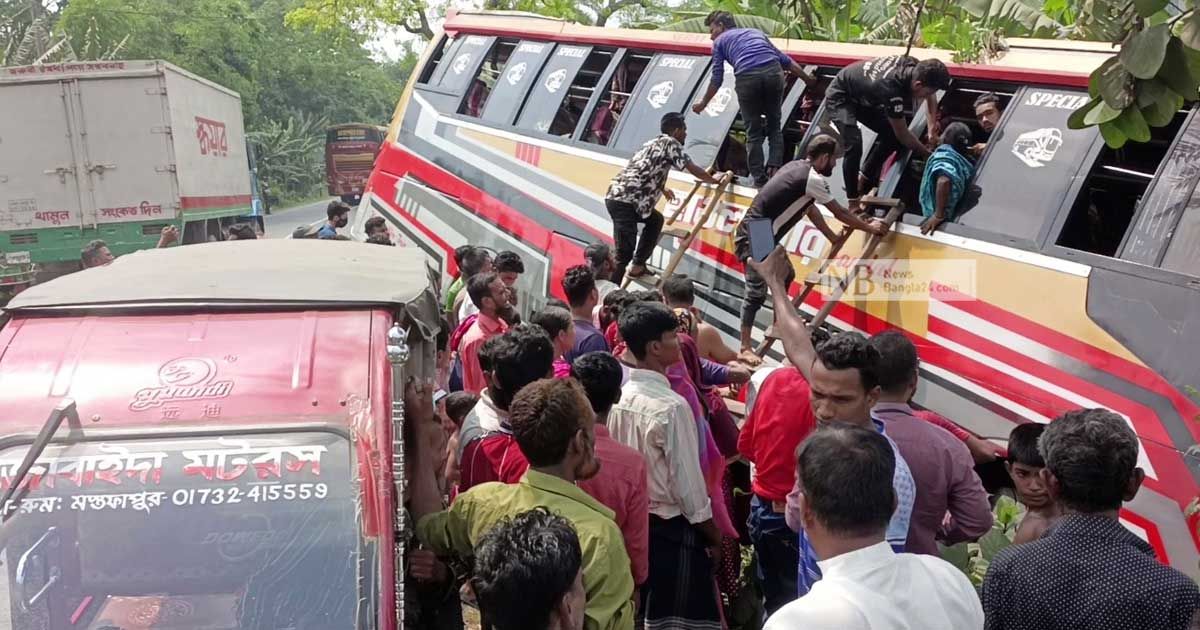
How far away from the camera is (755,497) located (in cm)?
467

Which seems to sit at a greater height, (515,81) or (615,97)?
(615,97)

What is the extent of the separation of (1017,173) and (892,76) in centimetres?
115

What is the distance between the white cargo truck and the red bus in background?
20.4 meters

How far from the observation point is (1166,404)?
4957mm

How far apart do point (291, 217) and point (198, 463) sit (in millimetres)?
37989

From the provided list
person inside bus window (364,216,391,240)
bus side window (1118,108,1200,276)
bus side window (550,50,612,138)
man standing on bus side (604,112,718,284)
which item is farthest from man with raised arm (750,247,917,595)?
person inside bus window (364,216,391,240)

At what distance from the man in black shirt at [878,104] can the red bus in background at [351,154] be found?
32504 millimetres

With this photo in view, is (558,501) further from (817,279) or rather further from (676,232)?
(676,232)

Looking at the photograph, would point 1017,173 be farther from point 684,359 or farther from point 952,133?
point 684,359

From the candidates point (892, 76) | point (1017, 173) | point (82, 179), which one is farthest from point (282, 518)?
point (82, 179)

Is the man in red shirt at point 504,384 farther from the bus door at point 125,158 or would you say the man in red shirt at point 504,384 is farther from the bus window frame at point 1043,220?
the bus door at point 125,158

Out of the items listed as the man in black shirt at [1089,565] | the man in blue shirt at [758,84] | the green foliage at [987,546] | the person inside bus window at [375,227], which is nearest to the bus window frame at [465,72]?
the person inside bus window at [375,227]

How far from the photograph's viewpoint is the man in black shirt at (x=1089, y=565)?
2.75 m

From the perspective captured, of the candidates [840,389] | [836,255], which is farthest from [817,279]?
[840,389]
